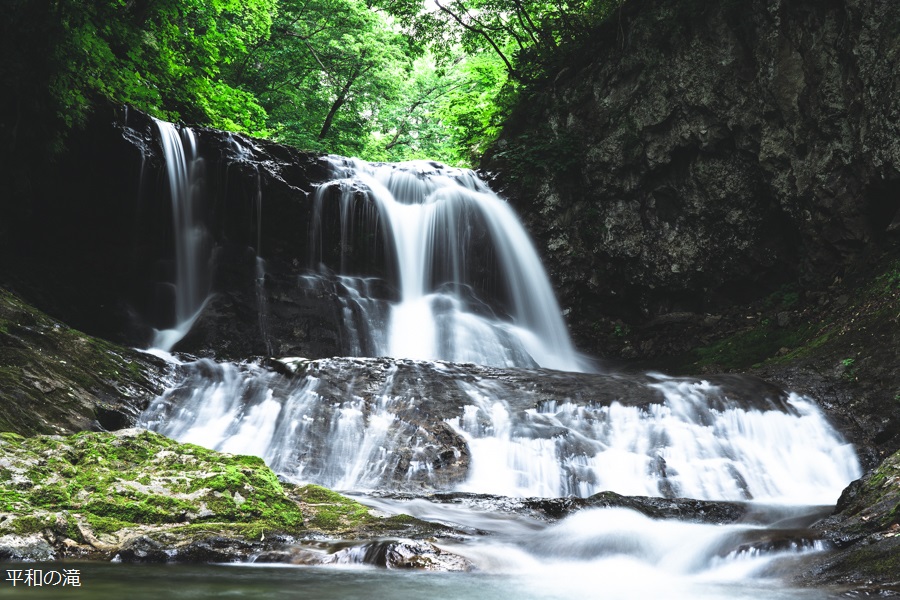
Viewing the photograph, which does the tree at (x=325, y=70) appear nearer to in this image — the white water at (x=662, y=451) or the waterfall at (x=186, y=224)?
the waterfall at (x=186, y=224)

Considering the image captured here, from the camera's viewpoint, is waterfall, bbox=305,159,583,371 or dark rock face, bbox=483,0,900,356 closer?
dark rock face, bbox=483,0,900,356

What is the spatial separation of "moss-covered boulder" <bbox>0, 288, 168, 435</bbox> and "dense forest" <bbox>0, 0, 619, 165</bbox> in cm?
288

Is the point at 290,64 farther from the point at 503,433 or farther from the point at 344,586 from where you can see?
the point at 344,586

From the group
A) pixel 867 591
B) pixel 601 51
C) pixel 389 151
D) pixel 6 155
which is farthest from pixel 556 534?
pixel 389 151

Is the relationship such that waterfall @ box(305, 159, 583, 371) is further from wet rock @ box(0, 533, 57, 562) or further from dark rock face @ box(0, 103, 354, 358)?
wet rock @ box(0, 533, 57, 562)

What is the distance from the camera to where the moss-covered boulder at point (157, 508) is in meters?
3.51

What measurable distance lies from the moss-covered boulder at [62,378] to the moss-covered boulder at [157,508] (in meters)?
1.57

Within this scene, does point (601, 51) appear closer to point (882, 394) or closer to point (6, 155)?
point (882, 394)

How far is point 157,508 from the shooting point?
400 centimetres

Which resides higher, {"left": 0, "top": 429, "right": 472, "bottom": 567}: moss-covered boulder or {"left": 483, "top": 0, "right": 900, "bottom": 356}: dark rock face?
{"left": 483, "top": 0, "right": 900, "bottom": 356}: dark rock face

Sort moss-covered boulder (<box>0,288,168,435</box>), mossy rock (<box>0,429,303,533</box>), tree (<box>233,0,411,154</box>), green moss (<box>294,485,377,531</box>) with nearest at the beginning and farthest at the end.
Answer: mossy rock (<box>0,429,303,533</box>) < green moss (<box>294,485,377,531</box>) < moss-covered boulder (<box>0,288,168,435</box>) < tree (<box>233,0,411,154</box>)

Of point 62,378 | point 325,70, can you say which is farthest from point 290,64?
point 62,378

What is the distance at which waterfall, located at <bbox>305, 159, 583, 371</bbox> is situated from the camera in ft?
39.6

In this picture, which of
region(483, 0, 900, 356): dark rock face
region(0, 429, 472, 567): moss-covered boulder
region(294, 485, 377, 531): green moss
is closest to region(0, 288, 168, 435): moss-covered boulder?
region(0, 429, 472, 567): moss-covered boulder
